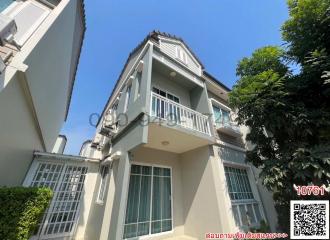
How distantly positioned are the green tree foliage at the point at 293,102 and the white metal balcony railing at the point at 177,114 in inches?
56.5

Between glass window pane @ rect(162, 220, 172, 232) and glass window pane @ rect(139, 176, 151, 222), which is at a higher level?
glass window pane @ rect(139, 176, 151, 222)

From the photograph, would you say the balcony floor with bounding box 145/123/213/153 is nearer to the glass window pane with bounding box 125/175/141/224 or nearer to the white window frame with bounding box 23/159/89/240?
the glass window pane with bounding box 125/175/141/224

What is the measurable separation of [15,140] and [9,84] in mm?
1792

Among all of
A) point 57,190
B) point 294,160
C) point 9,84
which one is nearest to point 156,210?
point 57,190

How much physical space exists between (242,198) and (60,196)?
7.74 metres

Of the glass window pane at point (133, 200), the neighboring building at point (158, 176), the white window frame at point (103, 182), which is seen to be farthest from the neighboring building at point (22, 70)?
the glass window pane at point (133, 200)

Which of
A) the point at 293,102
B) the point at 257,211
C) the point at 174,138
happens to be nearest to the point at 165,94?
the point at 174,138

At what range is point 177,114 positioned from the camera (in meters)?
5.76

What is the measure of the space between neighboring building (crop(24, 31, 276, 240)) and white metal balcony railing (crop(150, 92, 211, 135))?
0.12 feet

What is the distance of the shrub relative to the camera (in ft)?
11.0

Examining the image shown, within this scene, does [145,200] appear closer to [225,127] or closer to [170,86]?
[225,127]

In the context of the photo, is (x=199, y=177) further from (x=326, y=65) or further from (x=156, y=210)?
(x=326, y=65)

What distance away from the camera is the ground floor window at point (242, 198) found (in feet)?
19.9

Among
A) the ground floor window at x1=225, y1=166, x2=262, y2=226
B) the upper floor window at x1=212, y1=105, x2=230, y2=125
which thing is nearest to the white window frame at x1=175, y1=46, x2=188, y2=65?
the upper floor window at x1=212, y1=105, x2=230, y2=125
